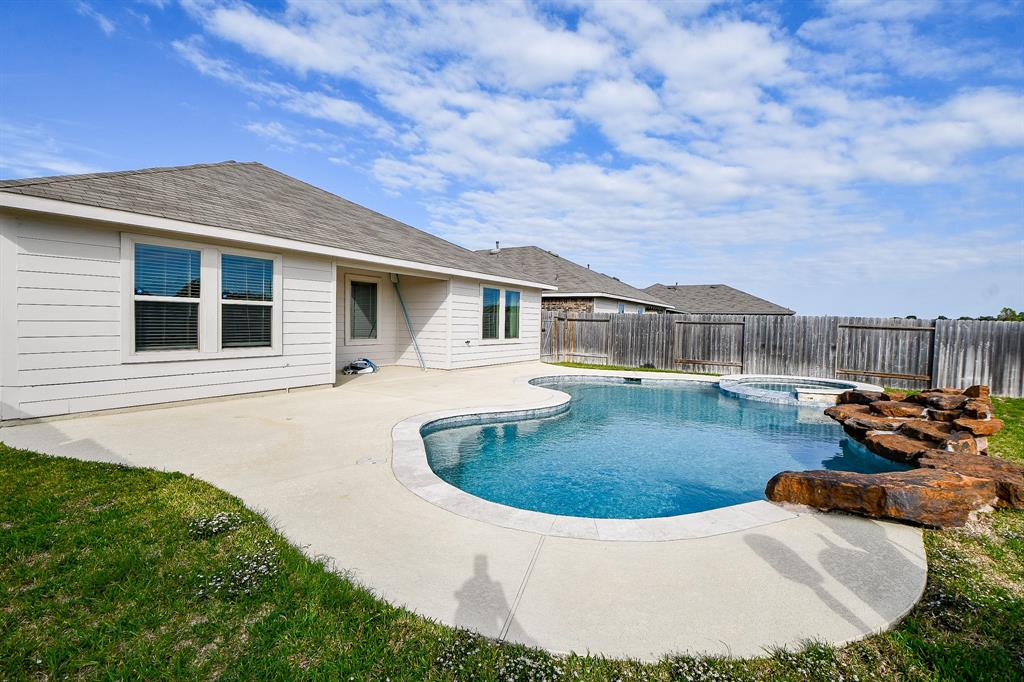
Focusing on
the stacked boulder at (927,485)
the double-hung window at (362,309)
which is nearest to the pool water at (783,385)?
the stacked boulder at (927,485)

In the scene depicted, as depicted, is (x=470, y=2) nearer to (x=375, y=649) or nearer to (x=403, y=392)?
(x=403, y=392)

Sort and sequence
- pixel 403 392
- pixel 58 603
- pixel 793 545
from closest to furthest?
pixel 58 603, pixel 793 545, pixel 403 392

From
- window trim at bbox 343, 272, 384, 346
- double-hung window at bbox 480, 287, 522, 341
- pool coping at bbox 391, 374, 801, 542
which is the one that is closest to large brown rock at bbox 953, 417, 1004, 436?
pool coping at bbox 391, 374, 801, 542

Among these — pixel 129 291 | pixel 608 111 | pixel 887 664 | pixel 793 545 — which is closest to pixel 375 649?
pixel 887 664

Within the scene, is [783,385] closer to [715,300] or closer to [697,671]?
[697,671]

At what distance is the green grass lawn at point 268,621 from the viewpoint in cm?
185

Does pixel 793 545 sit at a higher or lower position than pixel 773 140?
lower

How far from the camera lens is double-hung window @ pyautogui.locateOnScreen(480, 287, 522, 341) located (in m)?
13.4

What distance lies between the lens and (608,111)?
13.3 m

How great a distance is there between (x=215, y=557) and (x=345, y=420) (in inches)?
145

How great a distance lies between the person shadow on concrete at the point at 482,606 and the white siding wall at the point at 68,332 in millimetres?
6473

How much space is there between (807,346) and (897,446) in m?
8.55

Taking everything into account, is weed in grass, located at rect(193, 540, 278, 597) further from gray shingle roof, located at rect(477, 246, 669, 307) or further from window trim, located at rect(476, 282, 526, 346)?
gray shingle roof, located at rect(477, 246, 669, 307)

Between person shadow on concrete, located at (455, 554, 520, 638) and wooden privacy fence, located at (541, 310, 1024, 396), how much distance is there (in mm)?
13667
